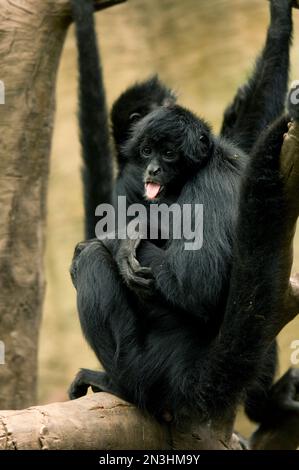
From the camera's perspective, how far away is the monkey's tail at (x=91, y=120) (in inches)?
299

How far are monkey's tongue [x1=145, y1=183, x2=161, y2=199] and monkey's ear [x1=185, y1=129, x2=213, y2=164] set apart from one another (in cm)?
32

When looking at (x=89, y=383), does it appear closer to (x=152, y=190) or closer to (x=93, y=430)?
(x=93, y=430)

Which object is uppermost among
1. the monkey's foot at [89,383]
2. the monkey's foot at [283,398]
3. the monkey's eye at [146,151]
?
the monkey's eye at [146,151]

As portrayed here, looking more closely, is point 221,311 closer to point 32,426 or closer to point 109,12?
point 32,426

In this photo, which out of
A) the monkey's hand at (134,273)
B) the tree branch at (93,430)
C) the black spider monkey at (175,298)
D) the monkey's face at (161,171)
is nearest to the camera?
the tree branch at (93,430)

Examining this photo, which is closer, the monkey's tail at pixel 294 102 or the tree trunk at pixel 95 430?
the monkey's tail at pixel 294 102

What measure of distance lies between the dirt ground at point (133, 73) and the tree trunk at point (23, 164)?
6.42 metres

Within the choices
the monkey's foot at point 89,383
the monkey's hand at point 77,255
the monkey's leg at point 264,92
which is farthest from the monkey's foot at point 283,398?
the monkey's hand at point 77,255

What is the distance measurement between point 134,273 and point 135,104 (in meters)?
2.77

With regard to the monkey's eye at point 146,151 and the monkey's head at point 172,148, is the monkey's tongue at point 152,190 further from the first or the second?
the monkey's eye at point 146,151

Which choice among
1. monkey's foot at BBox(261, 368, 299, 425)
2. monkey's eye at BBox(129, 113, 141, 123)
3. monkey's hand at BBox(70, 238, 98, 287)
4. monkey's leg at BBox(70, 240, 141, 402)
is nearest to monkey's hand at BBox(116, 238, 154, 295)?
monkey's leg at BBox(70, 240, 141, 402)

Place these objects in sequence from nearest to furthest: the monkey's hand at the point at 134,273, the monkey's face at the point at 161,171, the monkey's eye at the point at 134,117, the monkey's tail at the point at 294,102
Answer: the monkey's tail at the point at 294,102 < the monkey's hand at the point at 134,273 < the monkey's face at the point at 161,171 < the monkey's eye at the point at 134,117

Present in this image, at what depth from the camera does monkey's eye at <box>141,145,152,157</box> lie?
19.8ft

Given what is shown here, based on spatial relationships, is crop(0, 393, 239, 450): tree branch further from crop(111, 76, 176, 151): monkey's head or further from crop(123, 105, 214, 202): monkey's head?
crop(111, 76, 176, 151): monkey's head
